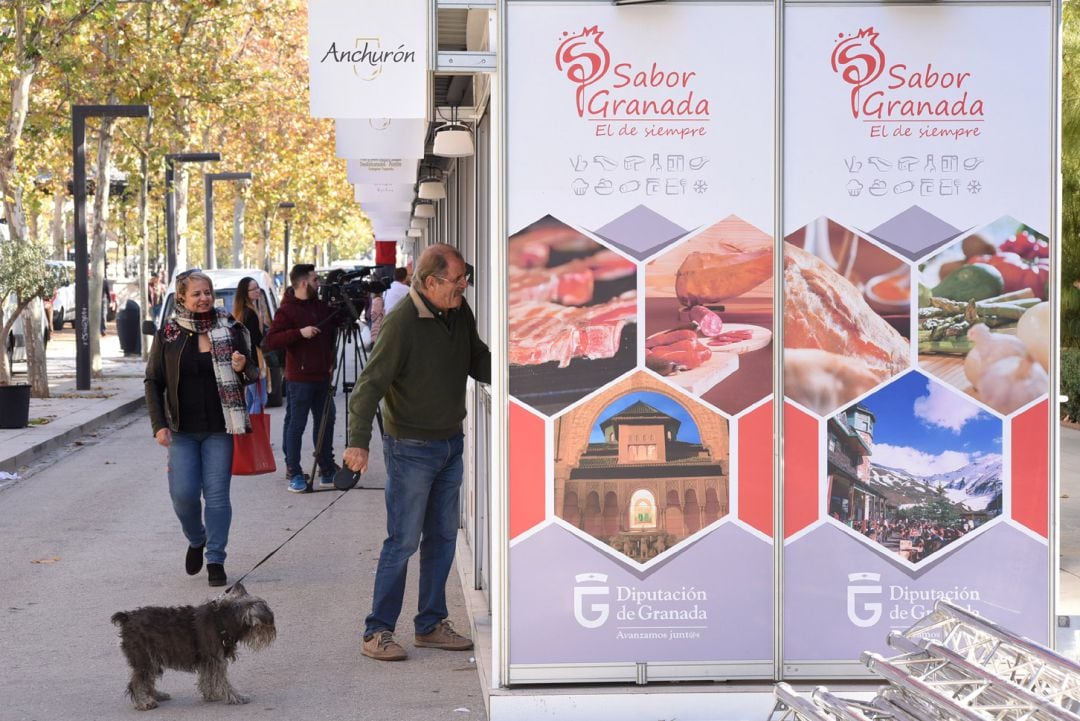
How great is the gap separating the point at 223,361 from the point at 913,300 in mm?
4166

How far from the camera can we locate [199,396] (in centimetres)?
840

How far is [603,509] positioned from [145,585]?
3.93 meters

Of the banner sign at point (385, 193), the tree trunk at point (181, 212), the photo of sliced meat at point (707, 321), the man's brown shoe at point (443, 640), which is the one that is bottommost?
the man's brown shoe at point (443, 640)

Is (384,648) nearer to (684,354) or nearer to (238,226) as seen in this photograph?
(684,354)

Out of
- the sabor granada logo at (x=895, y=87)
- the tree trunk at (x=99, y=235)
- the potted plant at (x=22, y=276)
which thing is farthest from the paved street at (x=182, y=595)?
the tree trunk at (x=99, y=235)

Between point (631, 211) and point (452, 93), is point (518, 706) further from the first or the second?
point (452, 93)

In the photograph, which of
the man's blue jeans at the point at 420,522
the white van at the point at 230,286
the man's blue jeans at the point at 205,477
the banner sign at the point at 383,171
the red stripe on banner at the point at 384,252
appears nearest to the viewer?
the man's blue jeans at the point at 420,522

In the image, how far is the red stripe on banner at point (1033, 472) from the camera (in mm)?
5805

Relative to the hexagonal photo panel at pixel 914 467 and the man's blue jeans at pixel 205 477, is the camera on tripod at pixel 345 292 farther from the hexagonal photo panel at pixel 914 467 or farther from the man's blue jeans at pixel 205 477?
the hexagonal photo panel at pixel 914 467

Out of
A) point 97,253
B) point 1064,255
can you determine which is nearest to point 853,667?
point 1064,255

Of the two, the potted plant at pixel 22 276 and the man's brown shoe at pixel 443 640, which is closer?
the man's brown shoe at pixel 443 640

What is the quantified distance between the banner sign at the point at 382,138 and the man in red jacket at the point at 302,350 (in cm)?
228

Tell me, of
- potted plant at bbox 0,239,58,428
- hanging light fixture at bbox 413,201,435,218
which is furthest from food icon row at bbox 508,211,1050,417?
potted plant at bbox 0,239,58,428

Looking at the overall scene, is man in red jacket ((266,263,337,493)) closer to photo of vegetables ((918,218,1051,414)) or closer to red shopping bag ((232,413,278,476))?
red shopping bag ((232,413,278,476))
